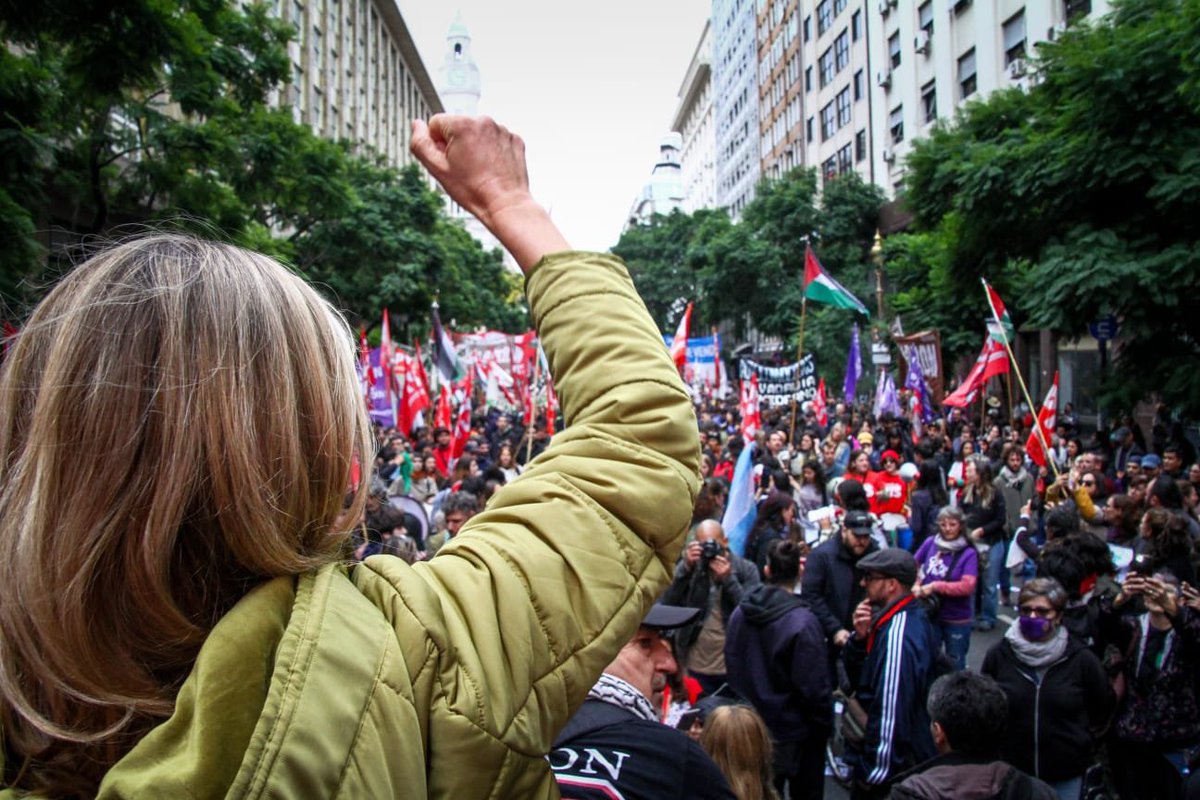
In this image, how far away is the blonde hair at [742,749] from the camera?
11.2ft

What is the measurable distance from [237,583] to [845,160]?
1892 inches

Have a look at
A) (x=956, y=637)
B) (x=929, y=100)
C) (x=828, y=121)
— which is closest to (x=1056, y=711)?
(x=956, y=637)

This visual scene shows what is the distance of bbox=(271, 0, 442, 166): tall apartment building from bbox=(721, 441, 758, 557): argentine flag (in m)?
26.8

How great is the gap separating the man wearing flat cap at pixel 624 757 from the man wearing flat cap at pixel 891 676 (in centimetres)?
289

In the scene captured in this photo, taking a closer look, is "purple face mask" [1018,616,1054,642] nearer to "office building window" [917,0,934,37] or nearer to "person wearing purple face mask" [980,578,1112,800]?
"person wearing purple face mask" [980,578,1112,800]

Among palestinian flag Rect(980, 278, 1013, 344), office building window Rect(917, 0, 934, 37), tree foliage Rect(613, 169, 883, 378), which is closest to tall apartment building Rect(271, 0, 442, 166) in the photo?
tree foliage Rect(613, 169, 883, 378)

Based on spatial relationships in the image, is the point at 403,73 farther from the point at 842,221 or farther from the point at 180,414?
the point at 180,414

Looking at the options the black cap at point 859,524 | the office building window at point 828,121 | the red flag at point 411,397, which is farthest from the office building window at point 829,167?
the black cap at point 859,524

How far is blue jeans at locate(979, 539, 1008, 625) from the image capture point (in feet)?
30.2

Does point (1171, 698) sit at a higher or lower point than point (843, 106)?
lower

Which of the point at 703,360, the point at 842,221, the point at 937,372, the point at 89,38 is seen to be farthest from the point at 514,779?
the point at 842,221

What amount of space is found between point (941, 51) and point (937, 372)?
775 inches

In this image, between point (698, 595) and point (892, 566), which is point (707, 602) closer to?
point (698, 595)

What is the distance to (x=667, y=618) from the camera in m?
3.31
